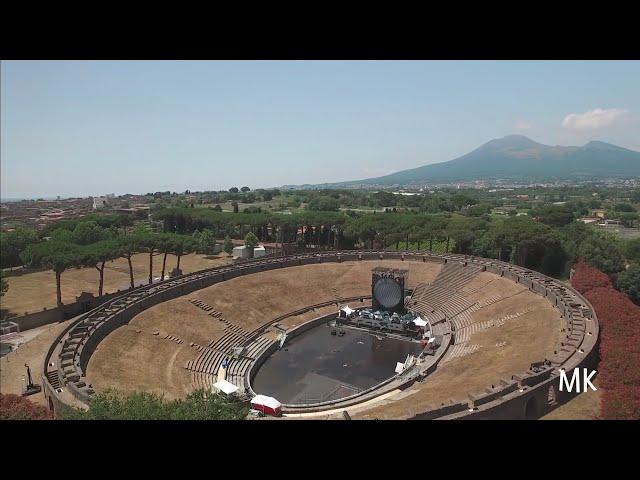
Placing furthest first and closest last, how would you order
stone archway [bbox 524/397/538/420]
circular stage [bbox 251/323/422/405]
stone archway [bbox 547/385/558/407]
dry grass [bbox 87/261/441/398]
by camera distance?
circular stage [bbox 251/323/422/405], dry grass [bbox 87/261/441/398], stone archway [bbox 547/385/558/407], stone archway [bbox 524/397/538/420]

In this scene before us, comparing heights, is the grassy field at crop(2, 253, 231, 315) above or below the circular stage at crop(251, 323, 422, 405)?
above

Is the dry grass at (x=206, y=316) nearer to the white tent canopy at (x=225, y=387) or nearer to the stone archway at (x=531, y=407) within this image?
the white tent canopy at (x=225, y=387)

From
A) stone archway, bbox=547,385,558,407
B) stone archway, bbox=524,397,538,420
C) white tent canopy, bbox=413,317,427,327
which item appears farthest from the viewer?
white tent canopy, bbox=413,317,427,327

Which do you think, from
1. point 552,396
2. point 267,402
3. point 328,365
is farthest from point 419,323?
point 267,402

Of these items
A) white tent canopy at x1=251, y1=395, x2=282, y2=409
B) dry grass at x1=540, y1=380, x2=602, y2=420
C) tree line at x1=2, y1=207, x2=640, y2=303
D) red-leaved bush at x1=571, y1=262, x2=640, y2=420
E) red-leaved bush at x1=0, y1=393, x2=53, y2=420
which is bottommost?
white tent canopy at x1=251, y1=395, x2=282, y2=409

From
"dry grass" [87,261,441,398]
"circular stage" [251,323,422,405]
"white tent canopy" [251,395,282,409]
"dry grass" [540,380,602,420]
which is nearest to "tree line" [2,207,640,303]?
"dry grass" [87,261,441,398]

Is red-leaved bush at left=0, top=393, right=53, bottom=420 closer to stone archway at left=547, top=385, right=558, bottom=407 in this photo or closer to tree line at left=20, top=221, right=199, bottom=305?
stone archway at left=547, top=385, right=558, bottom=407

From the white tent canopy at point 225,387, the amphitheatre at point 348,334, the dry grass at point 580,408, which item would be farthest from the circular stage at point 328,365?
the dry grass at point 580,408

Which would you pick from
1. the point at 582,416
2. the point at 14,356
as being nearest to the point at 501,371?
the point at 582,416

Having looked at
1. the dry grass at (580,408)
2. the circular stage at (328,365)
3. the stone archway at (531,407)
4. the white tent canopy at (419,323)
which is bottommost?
the circular stage at (328,365)
